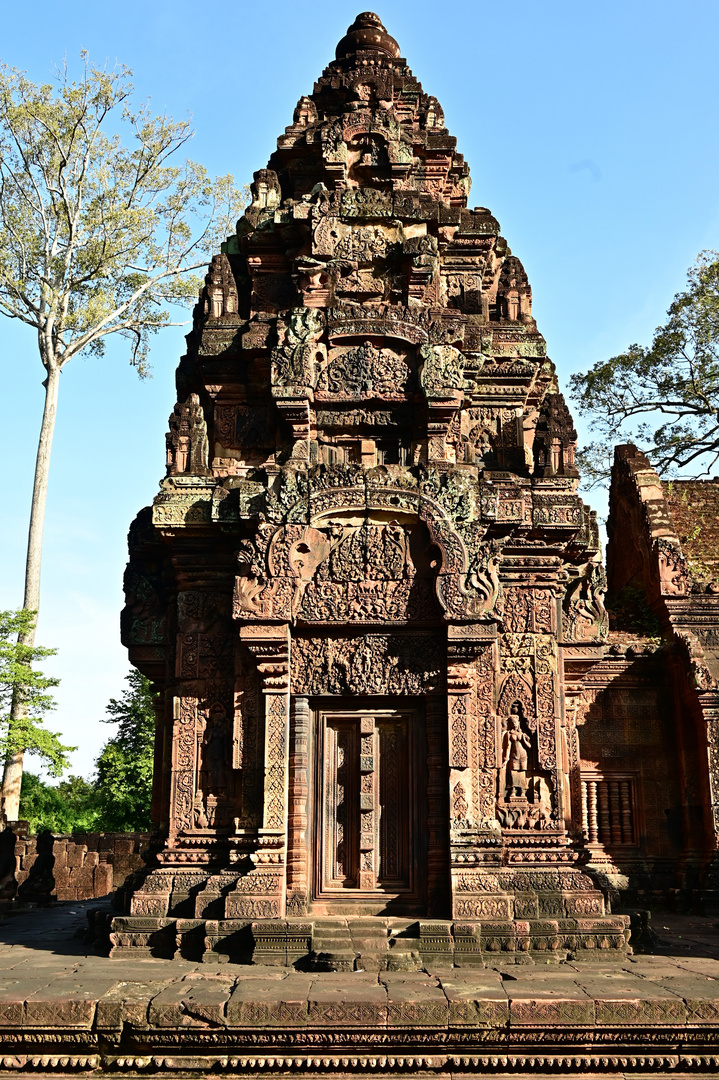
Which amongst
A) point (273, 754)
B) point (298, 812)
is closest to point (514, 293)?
point (273, 754)

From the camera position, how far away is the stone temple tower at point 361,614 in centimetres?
870

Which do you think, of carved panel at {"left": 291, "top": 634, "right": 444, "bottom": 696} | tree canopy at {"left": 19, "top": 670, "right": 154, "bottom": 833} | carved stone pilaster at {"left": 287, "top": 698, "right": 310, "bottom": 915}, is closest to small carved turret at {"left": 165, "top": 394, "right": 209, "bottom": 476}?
carved panel at {"left": 291, "top": 634, "right": 444, "bottom": 696}

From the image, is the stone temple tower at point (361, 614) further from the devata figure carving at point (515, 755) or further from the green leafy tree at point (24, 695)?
the green leafy tree at point (24, 695)

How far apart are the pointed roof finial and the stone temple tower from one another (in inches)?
96.1

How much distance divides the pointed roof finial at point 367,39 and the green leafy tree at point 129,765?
18002mm

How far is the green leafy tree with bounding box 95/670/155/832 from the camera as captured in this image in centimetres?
2706

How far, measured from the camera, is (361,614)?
363 inches

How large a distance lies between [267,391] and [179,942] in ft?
17.5

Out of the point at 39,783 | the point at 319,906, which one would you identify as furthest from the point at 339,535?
the point at 39,783

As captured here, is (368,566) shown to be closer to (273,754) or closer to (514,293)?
(273,754)

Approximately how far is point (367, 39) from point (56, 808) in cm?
2435

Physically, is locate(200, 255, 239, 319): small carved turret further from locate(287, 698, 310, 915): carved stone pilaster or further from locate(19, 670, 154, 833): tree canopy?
locate(19, 670, 154, 833): tree canopy

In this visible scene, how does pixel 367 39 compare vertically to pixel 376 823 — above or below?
above

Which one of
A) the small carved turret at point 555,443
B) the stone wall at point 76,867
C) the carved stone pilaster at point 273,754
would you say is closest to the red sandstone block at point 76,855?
the stone wall at point 76,867
